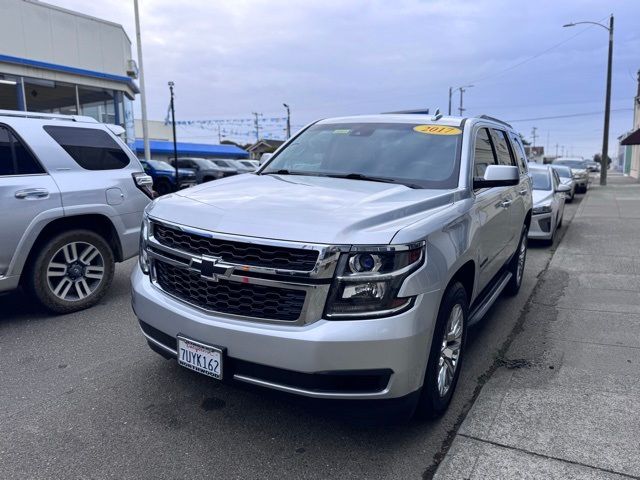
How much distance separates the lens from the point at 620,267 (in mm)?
7488

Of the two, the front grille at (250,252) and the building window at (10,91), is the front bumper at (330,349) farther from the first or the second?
the building window at (10,91)

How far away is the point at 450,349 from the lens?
3213mm

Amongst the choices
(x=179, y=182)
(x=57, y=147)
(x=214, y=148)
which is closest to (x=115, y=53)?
(x=179, y=182)

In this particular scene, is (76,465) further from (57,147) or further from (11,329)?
(57,147)

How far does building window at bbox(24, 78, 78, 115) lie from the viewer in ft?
62.2

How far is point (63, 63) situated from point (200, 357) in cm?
1968

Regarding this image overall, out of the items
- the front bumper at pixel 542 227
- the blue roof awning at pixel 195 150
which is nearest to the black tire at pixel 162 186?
the front bumper at pixel 542 227

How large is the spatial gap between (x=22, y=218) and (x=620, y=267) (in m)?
7.63

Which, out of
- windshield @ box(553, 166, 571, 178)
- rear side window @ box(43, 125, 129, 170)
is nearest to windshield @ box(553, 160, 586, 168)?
windshield @ box(553, 166, 571, 178)

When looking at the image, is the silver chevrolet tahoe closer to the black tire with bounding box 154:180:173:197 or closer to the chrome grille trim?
the chrome grille trim

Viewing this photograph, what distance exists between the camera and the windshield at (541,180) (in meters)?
10.4

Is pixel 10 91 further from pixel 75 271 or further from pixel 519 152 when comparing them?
pixel 519 152

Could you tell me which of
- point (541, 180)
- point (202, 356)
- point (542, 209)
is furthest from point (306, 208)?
point (541, 180)

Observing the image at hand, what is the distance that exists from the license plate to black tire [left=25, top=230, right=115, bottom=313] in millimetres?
2683
